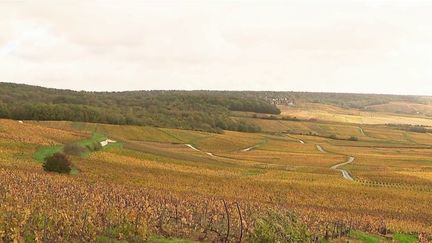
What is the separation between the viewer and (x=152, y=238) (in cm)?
2211

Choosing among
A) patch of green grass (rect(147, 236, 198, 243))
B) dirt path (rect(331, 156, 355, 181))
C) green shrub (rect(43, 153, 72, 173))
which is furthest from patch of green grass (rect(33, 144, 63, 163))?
dirt path (rect(331, 156, 355, 181))

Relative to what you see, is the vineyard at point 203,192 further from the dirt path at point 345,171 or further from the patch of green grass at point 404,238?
the dirt path at point 345,171

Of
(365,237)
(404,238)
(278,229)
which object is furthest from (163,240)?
(404,238)

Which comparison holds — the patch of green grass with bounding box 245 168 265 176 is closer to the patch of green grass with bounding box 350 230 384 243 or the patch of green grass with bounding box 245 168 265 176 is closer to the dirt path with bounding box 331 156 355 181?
the dirt path with bounding box 331 156 355 181

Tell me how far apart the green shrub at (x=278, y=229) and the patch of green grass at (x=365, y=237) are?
7.53 meters

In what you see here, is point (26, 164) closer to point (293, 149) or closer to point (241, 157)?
point (241, 157)

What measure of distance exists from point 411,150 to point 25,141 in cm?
11906

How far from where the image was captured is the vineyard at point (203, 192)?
22031 mm

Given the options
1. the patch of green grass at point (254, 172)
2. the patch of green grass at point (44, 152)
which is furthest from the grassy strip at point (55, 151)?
the patch of green grass at point (254, 172)

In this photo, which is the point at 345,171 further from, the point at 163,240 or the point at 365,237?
the point at 163,240

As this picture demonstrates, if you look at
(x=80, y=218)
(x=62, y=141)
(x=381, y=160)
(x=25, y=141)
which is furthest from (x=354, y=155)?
(x=80, y=218)

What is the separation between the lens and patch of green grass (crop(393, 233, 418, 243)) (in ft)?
104

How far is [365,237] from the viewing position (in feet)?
97.5

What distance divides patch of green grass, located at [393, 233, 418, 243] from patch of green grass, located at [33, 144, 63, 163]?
132ft
